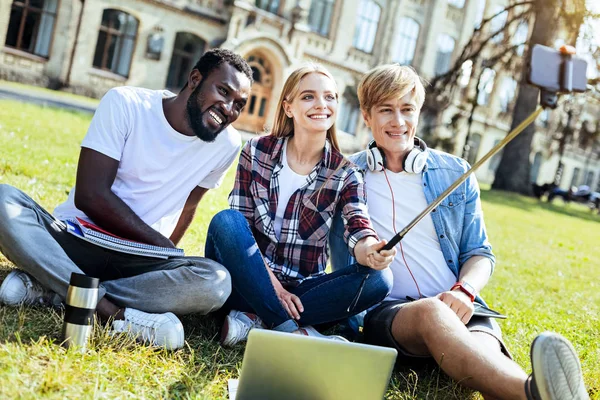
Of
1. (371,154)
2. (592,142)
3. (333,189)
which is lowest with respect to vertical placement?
(333,189)

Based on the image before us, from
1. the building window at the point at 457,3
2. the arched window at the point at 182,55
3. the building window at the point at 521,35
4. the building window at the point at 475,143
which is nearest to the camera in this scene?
the building window at the point at 521,35

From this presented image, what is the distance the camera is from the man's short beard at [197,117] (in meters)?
3.39

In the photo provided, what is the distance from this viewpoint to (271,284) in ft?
10.0

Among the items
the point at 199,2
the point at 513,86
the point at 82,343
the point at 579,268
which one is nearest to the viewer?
the point at 82,343

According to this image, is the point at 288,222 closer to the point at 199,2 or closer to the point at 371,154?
the point at 371,154

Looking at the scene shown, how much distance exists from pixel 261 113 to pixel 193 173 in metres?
22.9

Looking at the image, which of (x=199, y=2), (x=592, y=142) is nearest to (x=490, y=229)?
(x=592, y=142)

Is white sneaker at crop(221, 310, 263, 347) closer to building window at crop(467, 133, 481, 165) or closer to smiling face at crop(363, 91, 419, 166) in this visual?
smiling face at crop(363, 91, 419, 166)

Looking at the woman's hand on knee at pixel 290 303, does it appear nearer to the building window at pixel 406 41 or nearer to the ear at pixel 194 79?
the ear at pixel 194 79

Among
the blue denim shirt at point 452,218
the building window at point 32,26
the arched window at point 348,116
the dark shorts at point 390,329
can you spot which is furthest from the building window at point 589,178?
the dark shorts at point 390,329

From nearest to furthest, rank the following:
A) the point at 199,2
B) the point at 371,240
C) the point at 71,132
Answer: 1. the point at 371,240
2. the point at 71,132
3. the point at 199,2

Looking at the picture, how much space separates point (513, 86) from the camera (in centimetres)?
3588

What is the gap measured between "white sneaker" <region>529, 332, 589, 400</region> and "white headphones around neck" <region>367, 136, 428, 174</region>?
127 centimetres

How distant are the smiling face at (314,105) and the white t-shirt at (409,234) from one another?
0.38m
